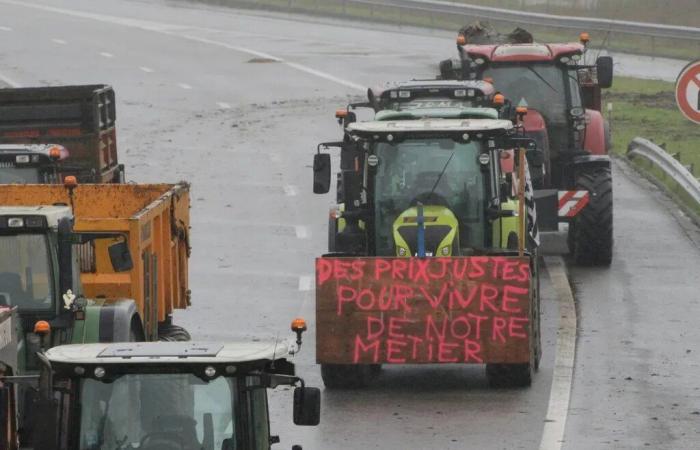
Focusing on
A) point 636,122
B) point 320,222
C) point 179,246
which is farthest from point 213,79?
point 179,246

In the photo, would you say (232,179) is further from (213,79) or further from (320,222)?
(213,79)

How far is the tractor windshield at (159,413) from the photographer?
1013cm

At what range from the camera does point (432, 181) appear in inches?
750

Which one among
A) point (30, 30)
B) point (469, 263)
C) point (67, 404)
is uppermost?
point (67, 404)

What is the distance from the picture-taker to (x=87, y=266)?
15.7 m

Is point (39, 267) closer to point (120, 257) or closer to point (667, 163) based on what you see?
point (120, 257)

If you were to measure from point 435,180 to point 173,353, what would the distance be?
30.2 ft

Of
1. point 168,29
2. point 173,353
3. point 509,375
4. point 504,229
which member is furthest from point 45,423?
point 168,29

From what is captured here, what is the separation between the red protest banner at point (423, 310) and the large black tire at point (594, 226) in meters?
6.79

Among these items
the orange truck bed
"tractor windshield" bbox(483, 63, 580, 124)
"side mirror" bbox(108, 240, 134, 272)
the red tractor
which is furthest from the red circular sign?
"side mirror" bbox(108, 240, 134, 272)

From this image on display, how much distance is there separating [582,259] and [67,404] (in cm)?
1445

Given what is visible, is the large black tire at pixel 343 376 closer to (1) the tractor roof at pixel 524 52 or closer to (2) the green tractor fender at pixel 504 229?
(2) the green tractor fender at pixel 504 229

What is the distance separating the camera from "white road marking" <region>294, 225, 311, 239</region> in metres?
26.5

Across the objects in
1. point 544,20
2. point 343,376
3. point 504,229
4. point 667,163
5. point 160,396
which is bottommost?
point 544,20
